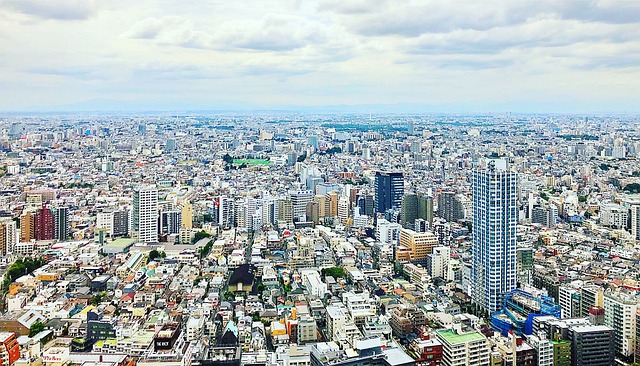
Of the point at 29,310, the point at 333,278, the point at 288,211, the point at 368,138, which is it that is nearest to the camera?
the point at 29,310

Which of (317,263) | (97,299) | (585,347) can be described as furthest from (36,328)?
(585,347)

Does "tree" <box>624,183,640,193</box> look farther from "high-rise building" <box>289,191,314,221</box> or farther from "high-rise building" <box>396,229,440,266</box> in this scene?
"high-rise building" <box>289,191,314,221</box>

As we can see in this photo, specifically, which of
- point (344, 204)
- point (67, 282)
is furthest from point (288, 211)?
point (67, 282)

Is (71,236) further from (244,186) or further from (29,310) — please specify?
(244,186)

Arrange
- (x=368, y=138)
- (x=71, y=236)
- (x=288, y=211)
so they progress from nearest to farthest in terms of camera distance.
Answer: (x=71, y=236)
(x=288, y=211)
(x=368, y=138)

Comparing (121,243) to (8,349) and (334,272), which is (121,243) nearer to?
(334,272)

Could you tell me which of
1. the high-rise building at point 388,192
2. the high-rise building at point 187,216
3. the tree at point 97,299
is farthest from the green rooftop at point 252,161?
the tree at point 97,299

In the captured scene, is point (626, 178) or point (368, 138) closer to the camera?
point (626, 178)
